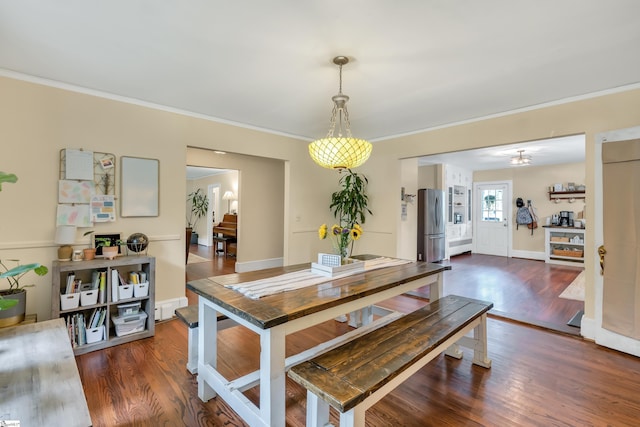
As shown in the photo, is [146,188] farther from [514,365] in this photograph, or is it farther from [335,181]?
[514,365]

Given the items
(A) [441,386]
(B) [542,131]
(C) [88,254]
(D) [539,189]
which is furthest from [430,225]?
(C) [88,254]

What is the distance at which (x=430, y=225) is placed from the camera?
6.30 metres

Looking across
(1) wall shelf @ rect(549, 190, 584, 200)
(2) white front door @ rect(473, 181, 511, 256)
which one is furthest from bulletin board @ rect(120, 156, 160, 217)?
(1) wall shelf @ rect(549, 190, 584, 200)

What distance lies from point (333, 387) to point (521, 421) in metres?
1.32

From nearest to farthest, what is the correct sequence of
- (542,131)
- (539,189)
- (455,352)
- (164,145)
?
(455,352)
(542,131)
(164,145)
(539,189)

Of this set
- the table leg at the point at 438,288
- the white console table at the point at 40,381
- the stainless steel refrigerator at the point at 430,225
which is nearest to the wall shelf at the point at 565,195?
the stainless steel refrigerator at the point at 430,225

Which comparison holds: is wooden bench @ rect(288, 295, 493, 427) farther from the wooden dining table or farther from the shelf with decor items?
the shelf with decor items

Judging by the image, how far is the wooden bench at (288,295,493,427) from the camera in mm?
1262

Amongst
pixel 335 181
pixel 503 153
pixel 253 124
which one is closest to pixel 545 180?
pixel 503 153

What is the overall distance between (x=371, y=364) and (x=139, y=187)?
9.52ft

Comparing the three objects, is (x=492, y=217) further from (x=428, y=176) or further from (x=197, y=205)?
(x=197, y=205)

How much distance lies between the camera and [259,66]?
2.36 metres

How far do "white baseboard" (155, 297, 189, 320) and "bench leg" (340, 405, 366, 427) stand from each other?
2.71 meters

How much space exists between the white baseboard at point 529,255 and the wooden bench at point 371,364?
21.0ft
